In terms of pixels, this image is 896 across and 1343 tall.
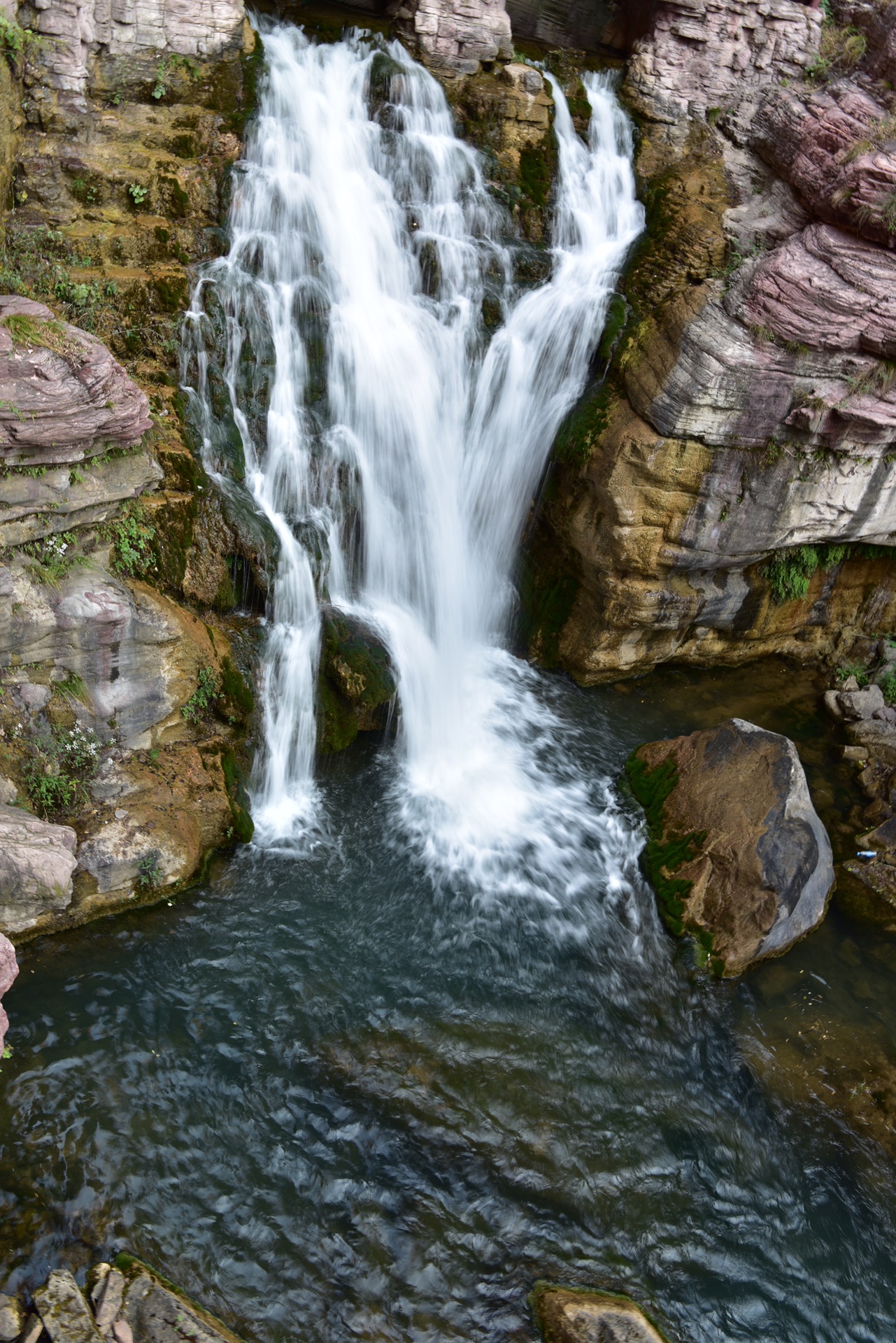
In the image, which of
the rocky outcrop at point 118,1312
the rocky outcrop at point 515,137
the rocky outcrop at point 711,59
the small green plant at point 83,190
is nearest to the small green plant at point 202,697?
the rocky outcrop at point 118,1312

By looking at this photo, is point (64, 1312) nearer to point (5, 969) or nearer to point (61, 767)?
point (5, 969)

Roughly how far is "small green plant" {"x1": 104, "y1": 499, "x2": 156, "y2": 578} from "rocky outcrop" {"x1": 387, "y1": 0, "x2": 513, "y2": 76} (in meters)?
7.65

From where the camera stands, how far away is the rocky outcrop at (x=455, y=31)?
1109 cm

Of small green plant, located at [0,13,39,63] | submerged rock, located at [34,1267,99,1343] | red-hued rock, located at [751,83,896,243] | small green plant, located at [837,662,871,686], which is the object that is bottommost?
submerged rock, located at [34,1267,99,1343]

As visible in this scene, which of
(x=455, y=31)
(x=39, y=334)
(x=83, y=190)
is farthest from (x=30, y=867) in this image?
(x=455, y=31)

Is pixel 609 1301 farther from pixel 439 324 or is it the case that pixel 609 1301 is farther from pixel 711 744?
pixel 439 324

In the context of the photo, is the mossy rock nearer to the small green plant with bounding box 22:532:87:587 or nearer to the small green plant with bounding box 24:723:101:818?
the small green plant with bounding box 24:723:101:818

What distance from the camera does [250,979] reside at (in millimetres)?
7191

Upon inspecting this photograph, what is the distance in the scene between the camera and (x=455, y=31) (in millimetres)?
11195

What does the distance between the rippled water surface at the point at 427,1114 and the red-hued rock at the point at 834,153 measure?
23.6 feet

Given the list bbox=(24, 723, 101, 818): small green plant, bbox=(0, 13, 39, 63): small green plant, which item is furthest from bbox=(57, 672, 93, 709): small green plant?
bbox=(0, 13, 39, 63): small green plant

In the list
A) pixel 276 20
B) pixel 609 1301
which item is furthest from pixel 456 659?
pixel 276 20

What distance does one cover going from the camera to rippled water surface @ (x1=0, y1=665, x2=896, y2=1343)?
5.64 metres

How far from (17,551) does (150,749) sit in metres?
2.07
